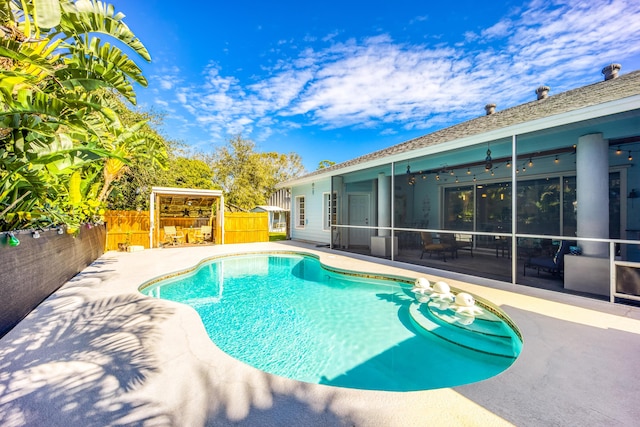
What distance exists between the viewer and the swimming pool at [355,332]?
328 cm

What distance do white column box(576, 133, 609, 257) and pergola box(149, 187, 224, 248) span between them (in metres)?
12.6

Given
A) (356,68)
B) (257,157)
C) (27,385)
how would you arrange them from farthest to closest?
(257,157), (356,68), (27,385)

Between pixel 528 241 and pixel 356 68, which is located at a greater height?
pixel 356 68

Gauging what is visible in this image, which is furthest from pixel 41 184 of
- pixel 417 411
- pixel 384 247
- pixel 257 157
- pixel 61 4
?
pixel 257 157

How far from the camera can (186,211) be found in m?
16.0

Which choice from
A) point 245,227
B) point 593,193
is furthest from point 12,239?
point 245,227

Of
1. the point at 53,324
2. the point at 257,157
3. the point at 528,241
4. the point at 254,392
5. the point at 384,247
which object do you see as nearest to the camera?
the point at 254,392

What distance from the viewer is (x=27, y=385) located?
7.50 ft

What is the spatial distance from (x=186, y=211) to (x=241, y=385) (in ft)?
51.6

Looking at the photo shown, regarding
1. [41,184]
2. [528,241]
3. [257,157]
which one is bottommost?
[528,241]

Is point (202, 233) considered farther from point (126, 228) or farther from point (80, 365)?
point (80, 365)

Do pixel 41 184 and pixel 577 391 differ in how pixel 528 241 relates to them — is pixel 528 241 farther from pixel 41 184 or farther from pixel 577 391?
pixel 41 184

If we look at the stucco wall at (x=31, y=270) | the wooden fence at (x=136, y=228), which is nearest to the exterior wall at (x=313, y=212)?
the wooden fence at (x=136, y=228)

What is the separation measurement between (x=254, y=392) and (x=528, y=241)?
10.2m
